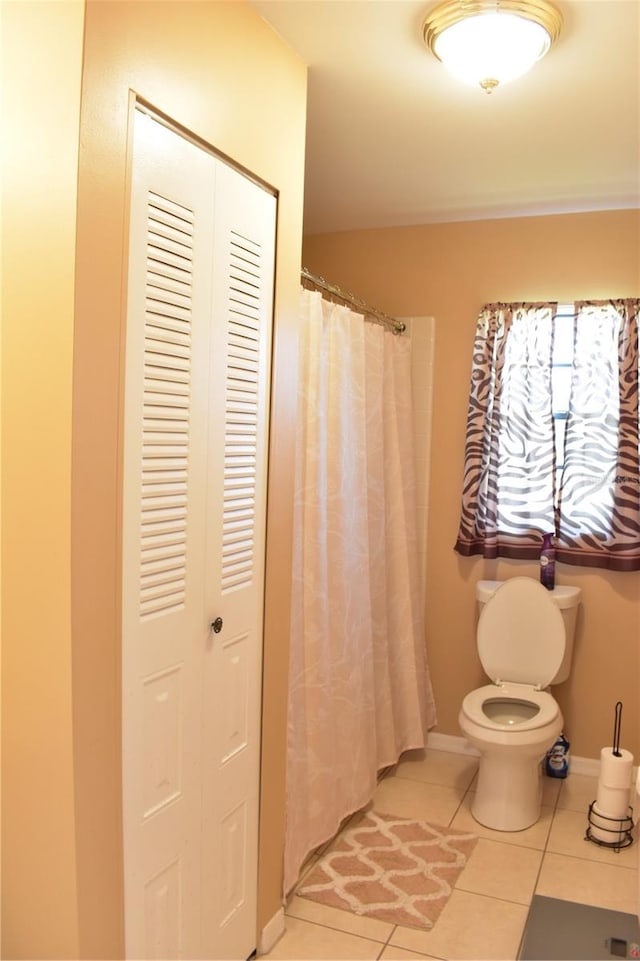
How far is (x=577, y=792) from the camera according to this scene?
351cm

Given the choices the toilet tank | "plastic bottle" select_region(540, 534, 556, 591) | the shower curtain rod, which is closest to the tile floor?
the toilet tank

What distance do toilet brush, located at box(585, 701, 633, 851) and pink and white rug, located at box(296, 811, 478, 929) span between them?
48 cm

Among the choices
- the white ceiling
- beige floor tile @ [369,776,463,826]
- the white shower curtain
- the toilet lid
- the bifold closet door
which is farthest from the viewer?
the toilet lid

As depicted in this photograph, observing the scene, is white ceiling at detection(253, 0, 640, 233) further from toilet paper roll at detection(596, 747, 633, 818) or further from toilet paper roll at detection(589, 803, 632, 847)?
toilet paper roll at detection(589, 803, 632, 847)

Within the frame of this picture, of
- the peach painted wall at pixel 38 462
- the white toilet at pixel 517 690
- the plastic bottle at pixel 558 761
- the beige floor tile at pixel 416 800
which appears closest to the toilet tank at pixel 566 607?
the white toilet at pixel 517 690

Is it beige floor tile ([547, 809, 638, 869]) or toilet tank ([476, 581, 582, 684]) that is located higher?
toilet tank ([476, 581, 582, 684])

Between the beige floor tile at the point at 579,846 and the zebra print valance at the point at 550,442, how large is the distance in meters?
1.05

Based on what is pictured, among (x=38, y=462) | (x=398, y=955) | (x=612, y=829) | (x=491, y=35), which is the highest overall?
(x=491, y=35)

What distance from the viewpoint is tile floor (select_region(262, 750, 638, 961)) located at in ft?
8.05

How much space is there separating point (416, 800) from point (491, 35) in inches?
110

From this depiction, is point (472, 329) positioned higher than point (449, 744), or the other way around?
point (472, 329)

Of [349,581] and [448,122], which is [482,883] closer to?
[349,581]

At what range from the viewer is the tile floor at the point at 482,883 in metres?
2.45

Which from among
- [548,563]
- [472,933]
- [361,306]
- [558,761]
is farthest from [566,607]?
→ [361,306]
